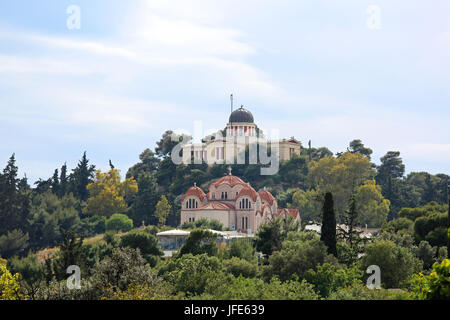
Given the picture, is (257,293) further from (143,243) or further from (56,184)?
(56,184)

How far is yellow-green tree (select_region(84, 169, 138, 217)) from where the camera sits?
116 metres

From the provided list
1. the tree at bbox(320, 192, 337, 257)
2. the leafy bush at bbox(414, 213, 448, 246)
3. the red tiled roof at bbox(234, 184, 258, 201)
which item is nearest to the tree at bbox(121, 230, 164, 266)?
the leafy bush at bbox(414, 213, 448, 246)

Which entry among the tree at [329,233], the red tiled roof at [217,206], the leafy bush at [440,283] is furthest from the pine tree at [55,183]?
the leafy bush at [440,283]

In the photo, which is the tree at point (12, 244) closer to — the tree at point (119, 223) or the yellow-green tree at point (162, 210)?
the tree at point (119, 223)

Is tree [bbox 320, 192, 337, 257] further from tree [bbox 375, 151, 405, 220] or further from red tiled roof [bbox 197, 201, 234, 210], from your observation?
tree [bbox 375, 151, 405, 220]

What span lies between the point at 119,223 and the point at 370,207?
3379 centimetres

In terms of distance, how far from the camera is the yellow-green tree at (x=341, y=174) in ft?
370

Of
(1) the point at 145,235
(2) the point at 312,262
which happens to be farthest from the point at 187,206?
(2) the point at 312,262

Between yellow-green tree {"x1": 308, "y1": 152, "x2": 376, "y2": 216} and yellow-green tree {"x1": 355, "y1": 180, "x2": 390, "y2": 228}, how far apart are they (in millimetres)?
4570

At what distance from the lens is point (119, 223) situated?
351ft

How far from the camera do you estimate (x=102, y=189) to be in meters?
118

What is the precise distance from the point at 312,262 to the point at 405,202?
77126mm

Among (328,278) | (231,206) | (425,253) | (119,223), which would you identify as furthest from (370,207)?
(328,278)

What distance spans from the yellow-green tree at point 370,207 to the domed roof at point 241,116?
28.5 meters
